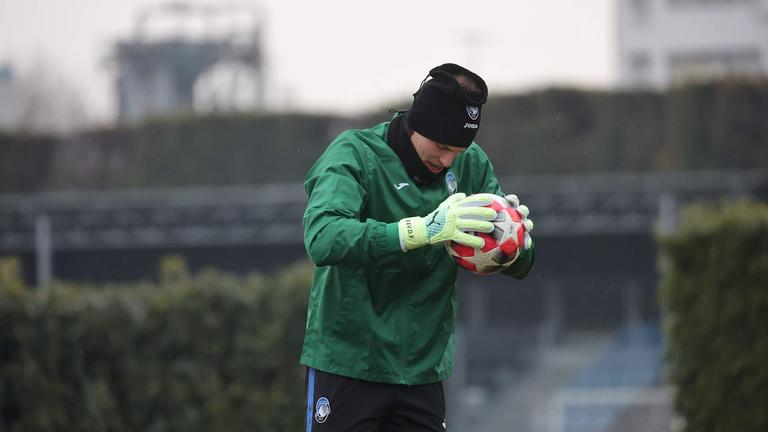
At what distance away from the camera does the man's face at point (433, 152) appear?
4090 millimetres

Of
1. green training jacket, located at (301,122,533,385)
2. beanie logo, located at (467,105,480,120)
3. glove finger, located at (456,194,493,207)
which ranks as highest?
beanie logo, located at (467,105,480,120)

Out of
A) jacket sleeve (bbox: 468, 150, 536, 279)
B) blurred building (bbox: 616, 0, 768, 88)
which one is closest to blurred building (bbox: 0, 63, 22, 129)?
blurred building (bbox: 616, 0, 768, 88)

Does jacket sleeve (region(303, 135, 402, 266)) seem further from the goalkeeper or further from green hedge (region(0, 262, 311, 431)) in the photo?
green hedge (region(0, 262, 311, 431))

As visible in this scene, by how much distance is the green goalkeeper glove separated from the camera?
3771 millimetres

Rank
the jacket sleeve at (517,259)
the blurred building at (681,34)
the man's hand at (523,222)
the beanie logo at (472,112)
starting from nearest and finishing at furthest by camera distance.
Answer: the man's hand at (523,222) → the beanie logo at (472,112) → the jacket sleeve at (517,259) → the blurred building at (681,34)

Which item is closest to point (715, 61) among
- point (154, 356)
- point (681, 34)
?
point (681, 34)

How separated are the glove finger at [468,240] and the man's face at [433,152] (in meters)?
0.41

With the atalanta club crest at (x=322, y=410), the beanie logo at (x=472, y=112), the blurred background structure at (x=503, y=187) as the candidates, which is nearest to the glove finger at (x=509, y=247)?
the beanie logo at (x=472, y=112)

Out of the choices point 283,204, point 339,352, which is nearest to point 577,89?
point 283,204

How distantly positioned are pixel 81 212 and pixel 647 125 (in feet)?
45.2

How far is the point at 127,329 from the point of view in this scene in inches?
312

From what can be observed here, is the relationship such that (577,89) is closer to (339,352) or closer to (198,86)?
(198,86)

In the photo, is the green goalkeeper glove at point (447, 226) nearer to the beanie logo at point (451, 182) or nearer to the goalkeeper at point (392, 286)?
the goalkeeper at point (392, 286)

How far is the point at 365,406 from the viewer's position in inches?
161
